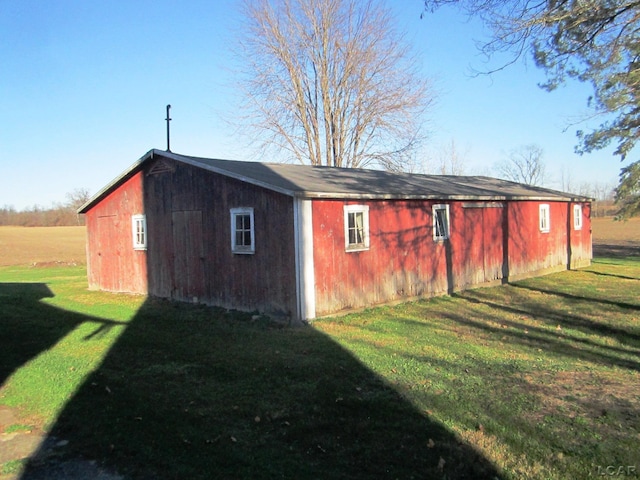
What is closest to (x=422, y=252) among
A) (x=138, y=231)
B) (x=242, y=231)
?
(x=242, y=231)

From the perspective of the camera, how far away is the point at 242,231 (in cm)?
1208

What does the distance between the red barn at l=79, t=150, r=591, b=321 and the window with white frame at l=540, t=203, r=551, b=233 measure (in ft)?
1.27

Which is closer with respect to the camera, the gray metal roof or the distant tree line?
the gray metal roof

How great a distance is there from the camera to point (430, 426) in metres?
4.99

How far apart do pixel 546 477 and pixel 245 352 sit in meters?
5.25

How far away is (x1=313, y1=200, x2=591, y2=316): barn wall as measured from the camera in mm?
11406

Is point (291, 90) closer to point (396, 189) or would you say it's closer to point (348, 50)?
point (348, 50)

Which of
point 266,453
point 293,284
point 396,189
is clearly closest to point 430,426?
point 266,453

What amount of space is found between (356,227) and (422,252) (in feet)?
8.54

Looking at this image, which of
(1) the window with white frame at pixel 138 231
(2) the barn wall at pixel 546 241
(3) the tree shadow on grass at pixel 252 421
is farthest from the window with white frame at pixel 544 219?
(1) the window with white frame at pixel 138 231

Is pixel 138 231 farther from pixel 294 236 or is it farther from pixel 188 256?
pixel 294 236

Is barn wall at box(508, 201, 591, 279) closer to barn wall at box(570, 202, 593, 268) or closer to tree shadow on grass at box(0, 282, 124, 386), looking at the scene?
barn wall at box(570, 202, 593, 268)

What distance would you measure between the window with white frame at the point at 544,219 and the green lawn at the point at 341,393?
803 centimetres

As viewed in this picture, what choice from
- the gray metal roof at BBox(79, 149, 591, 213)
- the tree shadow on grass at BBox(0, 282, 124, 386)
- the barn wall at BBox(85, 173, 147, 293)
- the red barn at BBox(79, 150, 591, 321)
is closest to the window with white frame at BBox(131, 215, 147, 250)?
the red barn at BBox(79, 150, 591, 321)
